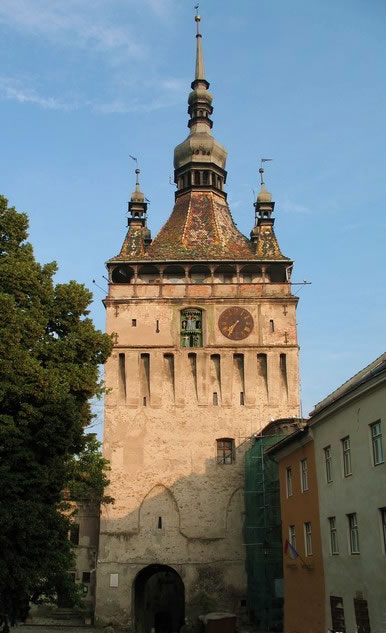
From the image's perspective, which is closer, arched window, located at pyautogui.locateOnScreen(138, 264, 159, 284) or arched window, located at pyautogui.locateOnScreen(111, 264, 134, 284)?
arched window, located at pyautogui.locateOnScreen(138, 264, 159, 284)

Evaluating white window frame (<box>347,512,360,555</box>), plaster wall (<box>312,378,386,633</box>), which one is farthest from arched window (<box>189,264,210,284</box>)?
white window frame (<box>347,512,360,555</box>)

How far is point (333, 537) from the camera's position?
64.1 feet

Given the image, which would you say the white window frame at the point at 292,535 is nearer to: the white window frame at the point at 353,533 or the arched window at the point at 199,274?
the white window frame at the point at 353,533

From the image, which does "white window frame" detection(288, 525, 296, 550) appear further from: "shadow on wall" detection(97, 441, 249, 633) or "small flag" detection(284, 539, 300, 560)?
"shadow on wall" detection(97, 441, 249, 633)

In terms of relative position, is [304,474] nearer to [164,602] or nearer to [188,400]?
[188,400]

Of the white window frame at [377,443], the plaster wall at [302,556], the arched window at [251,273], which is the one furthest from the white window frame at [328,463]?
the arched window at [251,273]

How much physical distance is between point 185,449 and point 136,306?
723 cm

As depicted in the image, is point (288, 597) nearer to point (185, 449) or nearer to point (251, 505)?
point (251, 505)

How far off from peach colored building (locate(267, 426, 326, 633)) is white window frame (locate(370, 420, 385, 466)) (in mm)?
4675

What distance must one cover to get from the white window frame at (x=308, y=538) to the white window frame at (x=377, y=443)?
19.6 feet

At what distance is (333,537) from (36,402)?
860 cm

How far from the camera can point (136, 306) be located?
35.4 metres

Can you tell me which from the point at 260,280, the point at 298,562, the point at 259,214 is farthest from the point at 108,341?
the point at 259,214

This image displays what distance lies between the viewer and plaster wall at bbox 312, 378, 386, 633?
1617 cm
